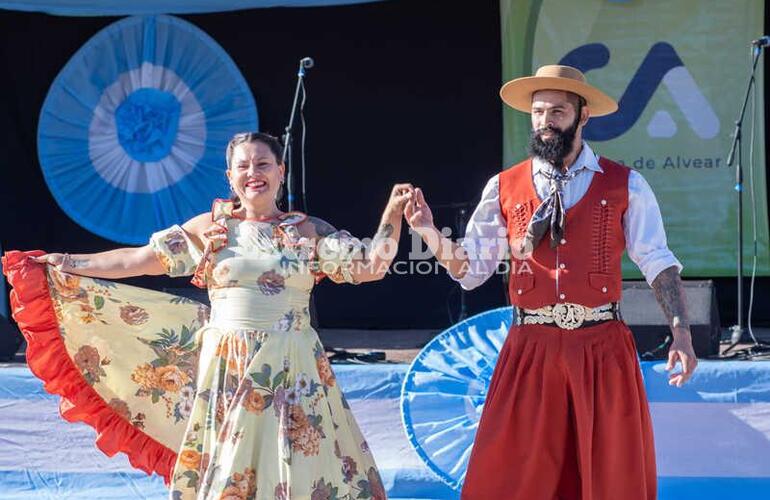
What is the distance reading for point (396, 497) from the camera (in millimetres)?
4402

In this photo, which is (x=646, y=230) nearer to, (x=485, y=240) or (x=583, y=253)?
(x=583, y=253)

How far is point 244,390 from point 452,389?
1.19 metres

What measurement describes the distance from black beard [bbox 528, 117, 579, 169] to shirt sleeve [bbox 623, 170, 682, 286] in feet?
0.68

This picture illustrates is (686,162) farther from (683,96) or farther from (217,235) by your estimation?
(217,235)

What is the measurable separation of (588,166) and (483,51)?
3786 mm

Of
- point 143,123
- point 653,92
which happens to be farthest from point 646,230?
point 143,123

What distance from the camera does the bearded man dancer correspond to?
3090 millimetres

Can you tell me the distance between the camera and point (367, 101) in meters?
7.07

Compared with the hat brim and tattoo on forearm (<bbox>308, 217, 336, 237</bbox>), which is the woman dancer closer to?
tattoo on forearm (<bbox>308, 217, 336, 237</bbox>)

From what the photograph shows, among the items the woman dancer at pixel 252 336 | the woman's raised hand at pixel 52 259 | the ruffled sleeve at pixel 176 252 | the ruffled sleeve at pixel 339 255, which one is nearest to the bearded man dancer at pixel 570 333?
the ruffled sleeve at pixel 339 255

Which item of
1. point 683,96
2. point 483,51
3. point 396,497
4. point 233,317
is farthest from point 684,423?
point 483,51

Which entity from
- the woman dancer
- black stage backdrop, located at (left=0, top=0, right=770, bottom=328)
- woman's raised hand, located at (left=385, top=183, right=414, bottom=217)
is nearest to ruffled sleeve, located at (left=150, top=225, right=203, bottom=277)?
the woman dancer

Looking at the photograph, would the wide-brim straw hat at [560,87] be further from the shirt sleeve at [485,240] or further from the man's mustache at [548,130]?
the shirt sleeve at [485,240]

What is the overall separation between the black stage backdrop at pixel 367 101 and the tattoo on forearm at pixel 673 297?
3.70 meters
